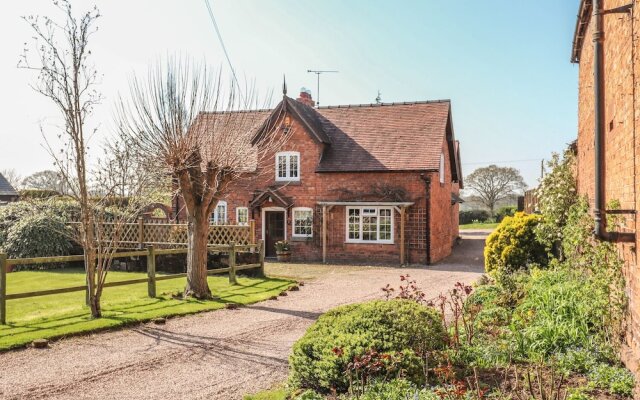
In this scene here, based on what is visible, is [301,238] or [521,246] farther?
[301,238]

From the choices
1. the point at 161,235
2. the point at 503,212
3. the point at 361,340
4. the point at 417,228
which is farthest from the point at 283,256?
the point at 503,212

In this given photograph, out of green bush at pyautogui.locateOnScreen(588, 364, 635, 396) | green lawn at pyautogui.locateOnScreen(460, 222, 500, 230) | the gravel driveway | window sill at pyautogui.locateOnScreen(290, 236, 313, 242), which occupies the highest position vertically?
green lawn at pyautogui.locateOnScreen(460, 222, 500, 230)

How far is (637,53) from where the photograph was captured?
5.63 metres

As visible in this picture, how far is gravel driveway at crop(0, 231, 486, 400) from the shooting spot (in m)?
6.86

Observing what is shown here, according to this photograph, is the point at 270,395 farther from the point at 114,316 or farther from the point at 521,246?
the point at 521,246

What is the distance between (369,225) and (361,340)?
17792mm

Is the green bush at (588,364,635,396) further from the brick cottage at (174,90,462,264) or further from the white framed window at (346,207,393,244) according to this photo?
the white framed window at (346,207,393,244)

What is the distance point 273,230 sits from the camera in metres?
25.5

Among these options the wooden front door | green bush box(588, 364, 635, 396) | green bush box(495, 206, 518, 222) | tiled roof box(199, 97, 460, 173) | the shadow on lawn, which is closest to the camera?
green bush box(588, 364, 635, 396)

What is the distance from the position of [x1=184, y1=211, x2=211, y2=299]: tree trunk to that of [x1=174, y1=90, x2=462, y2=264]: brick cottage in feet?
29.7

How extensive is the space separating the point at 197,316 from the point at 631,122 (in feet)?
29.1

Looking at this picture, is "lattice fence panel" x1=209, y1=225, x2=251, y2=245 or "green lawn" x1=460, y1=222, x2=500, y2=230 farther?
"green lawn" x1=460, y1=222, x2=500, y2=230

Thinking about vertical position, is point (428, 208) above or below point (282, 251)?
above

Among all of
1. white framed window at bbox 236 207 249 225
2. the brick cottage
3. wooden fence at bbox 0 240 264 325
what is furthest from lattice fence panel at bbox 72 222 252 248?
white framed window at bbox 236 207 249 225
